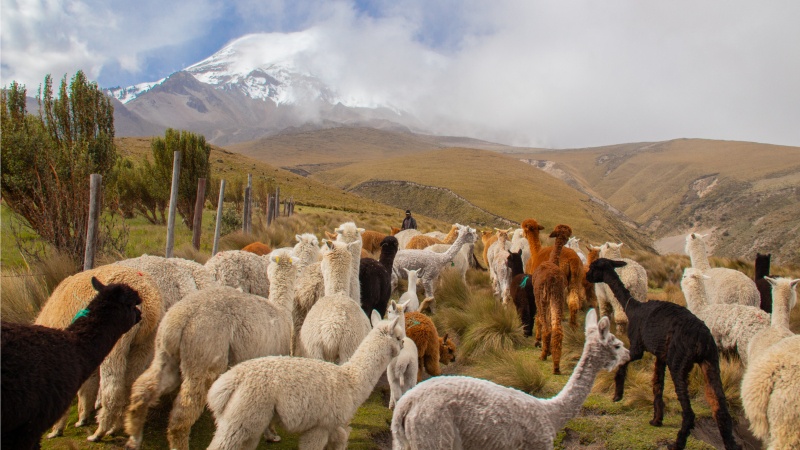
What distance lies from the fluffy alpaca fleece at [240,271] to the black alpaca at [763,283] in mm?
8390

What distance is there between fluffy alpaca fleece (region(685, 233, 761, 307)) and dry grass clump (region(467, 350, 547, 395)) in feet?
11.6

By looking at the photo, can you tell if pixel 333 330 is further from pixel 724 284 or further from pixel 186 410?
pixel 724 284

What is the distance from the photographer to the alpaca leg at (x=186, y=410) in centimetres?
377

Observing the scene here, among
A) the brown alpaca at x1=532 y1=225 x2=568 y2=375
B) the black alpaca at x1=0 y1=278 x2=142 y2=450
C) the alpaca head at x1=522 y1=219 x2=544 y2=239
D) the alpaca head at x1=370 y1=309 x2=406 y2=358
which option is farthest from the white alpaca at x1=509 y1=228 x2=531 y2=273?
the black alpaca at x1=0 y1=278 x2=142 y2=450

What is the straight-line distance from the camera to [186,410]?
3.81 meters

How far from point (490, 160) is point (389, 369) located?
12996cm

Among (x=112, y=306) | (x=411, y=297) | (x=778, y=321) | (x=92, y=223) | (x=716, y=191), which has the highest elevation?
(x=716, y=191)

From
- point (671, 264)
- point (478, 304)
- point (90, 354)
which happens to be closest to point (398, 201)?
point (671, 264)

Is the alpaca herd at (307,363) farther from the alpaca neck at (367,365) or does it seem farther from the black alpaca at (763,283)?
the black alpaca at (763,283)

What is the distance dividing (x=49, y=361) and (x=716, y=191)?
124 m

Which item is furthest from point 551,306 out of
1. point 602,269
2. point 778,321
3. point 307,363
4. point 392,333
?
point 307,363

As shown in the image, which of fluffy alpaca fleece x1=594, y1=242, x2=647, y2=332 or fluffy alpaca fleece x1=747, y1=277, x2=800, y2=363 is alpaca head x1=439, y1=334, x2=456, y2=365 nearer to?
fluffy alpaca fleece x1=594, y1=242, x2=647, y2=332

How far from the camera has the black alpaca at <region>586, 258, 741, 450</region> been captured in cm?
434

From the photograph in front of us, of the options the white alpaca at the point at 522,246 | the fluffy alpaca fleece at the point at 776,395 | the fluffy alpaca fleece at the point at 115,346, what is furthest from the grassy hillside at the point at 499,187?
the fluffy alpaca fleece at the point at 115,346
